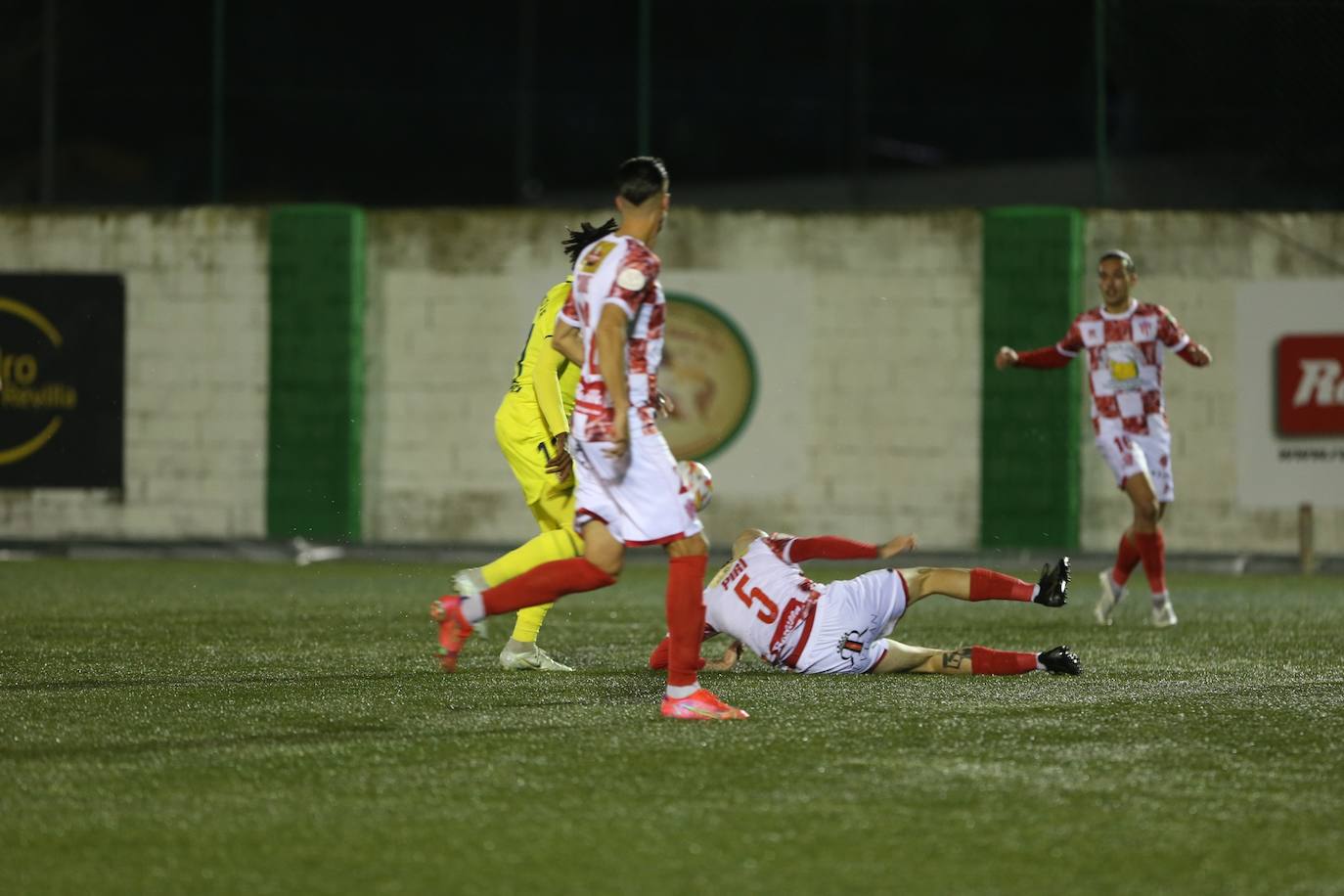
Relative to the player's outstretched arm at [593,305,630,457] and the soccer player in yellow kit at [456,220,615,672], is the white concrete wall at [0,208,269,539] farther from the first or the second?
the player's outstretched arm at [593,305,630,457]

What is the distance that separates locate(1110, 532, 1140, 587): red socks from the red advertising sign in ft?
23.4

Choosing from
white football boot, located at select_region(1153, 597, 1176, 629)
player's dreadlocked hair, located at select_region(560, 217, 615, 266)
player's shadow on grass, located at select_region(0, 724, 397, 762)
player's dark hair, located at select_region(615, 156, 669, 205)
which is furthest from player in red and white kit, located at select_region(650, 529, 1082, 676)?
white football boot, located at select_region(1153, 597, 1176, 629)

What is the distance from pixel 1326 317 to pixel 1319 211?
1011 mm

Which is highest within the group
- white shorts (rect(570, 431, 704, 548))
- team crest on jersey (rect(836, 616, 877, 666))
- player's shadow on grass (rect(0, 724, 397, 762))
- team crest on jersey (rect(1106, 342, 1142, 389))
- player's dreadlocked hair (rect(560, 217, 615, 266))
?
player's dreadlocked hair (rect(560, 217, 615, 266))

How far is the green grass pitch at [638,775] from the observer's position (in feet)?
15.1

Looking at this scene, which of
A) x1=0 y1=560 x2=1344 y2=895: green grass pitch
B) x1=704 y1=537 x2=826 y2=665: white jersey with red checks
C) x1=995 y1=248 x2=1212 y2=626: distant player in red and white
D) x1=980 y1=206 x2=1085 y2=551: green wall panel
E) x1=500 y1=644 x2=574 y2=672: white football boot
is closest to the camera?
x1=0 y1=560 x2=1344 y2=895: green grass pitch

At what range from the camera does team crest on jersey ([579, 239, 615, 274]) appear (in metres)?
6.88

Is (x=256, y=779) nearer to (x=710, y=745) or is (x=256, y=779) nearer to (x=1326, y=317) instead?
(x=710, y=745)

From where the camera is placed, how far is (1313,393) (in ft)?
59.7

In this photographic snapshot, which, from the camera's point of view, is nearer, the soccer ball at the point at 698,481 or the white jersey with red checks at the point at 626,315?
the white jersey with red checks at the point at 626,315

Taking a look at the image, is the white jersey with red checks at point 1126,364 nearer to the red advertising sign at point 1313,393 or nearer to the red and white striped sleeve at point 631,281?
the red and white striped sleeve at point 631,281

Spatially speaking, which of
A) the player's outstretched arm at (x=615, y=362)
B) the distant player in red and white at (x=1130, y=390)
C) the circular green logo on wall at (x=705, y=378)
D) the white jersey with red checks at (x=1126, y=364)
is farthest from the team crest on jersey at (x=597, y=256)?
the circular green logo on wall at (x=705, y=378)

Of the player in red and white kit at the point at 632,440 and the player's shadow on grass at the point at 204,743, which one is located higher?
the player in red and white kit at the point at 632,440

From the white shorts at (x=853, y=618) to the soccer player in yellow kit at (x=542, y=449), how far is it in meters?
1.06
